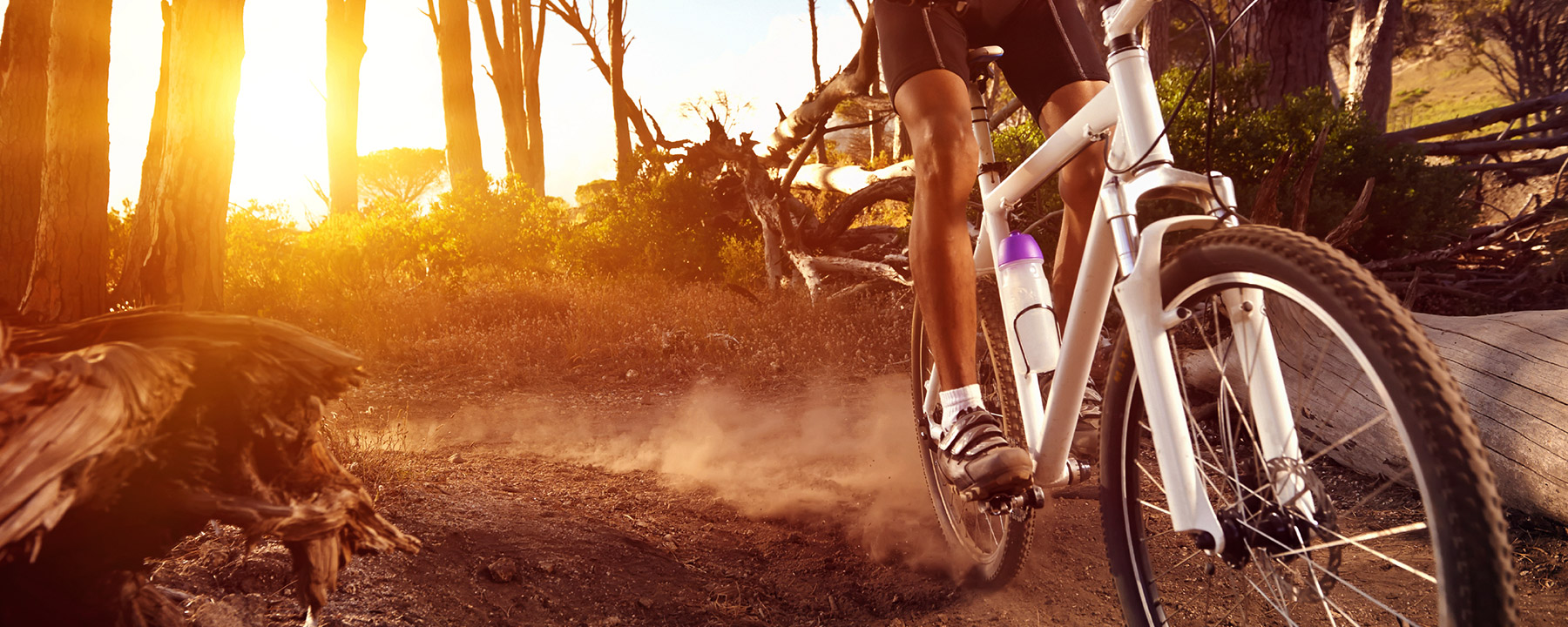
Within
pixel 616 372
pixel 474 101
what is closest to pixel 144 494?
pixel 616 372

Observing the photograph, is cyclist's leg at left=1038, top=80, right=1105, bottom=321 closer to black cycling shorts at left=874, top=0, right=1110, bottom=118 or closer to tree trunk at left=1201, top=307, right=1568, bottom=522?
black cycling shorts at left=874, top=0, right=1110, bottom=118

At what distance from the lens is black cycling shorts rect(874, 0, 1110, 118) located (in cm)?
253

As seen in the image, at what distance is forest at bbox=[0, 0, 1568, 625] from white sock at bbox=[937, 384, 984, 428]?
69cm

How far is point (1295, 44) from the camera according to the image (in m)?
8.35

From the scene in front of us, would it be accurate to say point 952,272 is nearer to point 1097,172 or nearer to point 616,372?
point 1097,172

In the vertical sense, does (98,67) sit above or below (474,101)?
below

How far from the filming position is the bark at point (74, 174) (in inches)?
118

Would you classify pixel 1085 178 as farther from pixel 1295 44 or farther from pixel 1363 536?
pixel 1295 44

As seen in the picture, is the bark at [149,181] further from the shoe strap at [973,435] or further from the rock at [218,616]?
the shoe strap at [973,435]

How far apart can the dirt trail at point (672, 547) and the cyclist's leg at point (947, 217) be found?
0.86 metres

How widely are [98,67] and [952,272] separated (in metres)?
3.59

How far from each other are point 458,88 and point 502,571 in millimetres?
14806

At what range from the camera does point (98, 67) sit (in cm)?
329

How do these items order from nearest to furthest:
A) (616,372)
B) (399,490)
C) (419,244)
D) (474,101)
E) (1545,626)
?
(1545,626) < (399,490) < (616,372) < (419,244) < (474,101)
